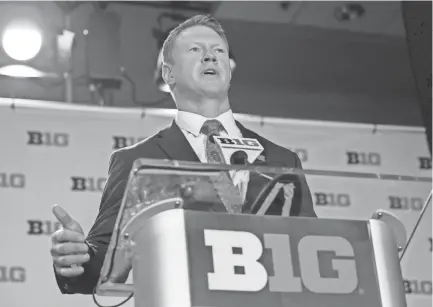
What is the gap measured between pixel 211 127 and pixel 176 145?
92 mm

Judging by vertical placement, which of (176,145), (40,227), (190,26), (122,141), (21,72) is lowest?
(176,145)

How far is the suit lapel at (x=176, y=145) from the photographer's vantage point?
193cm

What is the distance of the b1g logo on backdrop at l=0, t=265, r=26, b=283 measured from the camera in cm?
331

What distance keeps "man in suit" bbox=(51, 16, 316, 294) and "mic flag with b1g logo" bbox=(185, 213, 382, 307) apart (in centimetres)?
40

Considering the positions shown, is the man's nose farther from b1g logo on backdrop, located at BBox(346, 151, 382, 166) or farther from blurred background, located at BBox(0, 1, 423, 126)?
blurred background, located at BBox(0, 1, 423, 126)

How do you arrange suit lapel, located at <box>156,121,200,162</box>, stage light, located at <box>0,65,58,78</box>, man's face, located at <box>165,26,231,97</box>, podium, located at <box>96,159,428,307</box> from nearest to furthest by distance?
podium, located at <box>96,159,428,307</box> < suit lapel, located at <box>156,121,200,162</box> < man's face, located at <box>165,26,231,97</box> < stage light, located at <box>0,65,58,78</box>

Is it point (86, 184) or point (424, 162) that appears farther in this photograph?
point (424, 162)

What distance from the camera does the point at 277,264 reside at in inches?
52.3

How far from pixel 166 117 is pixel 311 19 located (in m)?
1.65

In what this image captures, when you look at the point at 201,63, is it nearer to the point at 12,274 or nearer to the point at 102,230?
the point at 102,230

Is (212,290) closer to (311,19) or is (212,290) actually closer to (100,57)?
(100,57)

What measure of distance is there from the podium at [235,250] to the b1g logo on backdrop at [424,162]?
2655 millimetres

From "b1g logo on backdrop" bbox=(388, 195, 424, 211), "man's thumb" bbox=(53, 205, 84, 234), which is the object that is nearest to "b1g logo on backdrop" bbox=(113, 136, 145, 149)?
"b1g logo on backdrop" bbox=(388, 195, 424, 211)

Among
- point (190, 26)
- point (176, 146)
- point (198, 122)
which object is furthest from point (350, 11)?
point (176, 146)
